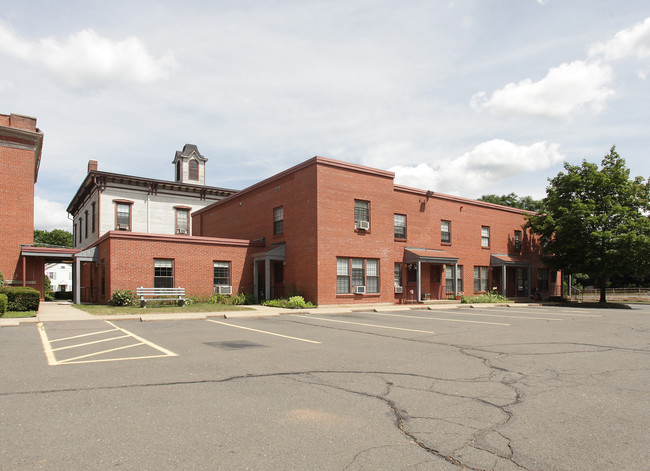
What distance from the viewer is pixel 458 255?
103 feet

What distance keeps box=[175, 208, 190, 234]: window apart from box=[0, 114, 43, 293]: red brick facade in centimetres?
1293

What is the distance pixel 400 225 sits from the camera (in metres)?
28.3

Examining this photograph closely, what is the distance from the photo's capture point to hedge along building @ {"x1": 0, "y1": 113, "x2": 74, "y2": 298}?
88.7 ft

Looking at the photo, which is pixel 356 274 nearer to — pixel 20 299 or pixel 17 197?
pixel 20 299

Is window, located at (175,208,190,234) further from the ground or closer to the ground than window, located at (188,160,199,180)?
closer to the ground

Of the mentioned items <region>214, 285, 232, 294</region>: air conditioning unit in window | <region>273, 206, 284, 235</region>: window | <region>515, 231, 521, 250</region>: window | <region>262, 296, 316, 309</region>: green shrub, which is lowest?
<region>262, 296, 316, 309</region>: green shrub

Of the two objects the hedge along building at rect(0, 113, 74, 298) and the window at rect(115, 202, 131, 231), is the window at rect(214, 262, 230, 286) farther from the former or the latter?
the window at rect(115, 202, 131, 231)

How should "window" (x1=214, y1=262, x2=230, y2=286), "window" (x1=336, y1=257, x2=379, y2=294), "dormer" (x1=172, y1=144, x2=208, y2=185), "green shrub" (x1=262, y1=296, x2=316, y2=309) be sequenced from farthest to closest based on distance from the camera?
"dormer" (x1=172, y1=144, x2=208, y2=185) → "window" (x1=214, y1=262, x2=230, y2=286) → "window" (x1=336, y1=257, x2=379, y2=294) → "green shrub" (x1=262, y1=296, x2=316, y2=309)

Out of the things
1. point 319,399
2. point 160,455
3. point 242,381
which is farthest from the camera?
point 242,381

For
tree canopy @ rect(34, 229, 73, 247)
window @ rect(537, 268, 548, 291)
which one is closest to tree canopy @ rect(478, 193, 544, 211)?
window @ rect(537, 268, 548, 291)

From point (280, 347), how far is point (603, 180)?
30035 mm

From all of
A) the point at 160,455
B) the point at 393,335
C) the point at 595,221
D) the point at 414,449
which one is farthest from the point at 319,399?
the point at 595,221

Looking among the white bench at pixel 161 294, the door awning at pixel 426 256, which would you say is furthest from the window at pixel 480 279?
the white bench at pixel 161 294

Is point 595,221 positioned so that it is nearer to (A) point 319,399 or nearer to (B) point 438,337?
(B) point 438,337
